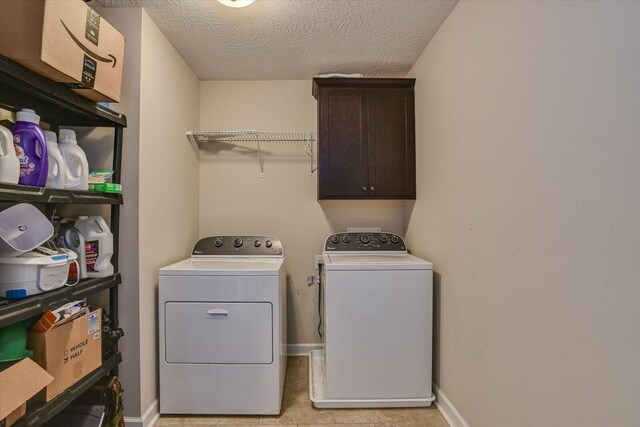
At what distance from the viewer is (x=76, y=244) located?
4.51 ft

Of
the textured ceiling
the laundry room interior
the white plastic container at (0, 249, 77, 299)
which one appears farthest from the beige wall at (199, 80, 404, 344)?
the white plastic container at (0, 249, 77, 299)

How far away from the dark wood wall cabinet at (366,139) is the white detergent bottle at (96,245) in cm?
144

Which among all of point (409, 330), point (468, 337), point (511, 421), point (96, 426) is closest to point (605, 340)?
point (511, 421)

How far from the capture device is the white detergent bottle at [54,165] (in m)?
1.22

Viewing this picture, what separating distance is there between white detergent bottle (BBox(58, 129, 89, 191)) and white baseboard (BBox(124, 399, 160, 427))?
130 cm

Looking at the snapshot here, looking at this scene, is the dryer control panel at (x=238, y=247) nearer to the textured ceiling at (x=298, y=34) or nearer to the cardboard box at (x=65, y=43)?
the cardboard box at (x=65, y=43)

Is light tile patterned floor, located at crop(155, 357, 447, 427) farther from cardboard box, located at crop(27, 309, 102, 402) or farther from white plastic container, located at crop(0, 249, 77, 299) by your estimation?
white plastic container, located at crop(0, 249, 77, 299)

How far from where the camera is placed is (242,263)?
6.80ft

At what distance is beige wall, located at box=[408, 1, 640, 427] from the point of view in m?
0.80

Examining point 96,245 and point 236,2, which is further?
point 236,2

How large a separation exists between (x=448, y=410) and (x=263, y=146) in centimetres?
237

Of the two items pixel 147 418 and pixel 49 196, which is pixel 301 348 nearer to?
pixel 147 418

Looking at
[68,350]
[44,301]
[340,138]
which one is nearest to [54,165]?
[44,301]

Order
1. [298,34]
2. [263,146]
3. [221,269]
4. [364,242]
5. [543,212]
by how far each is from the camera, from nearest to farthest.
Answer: [543,212] < [221,269] < [298,34] < [364,242] < [263,146]
